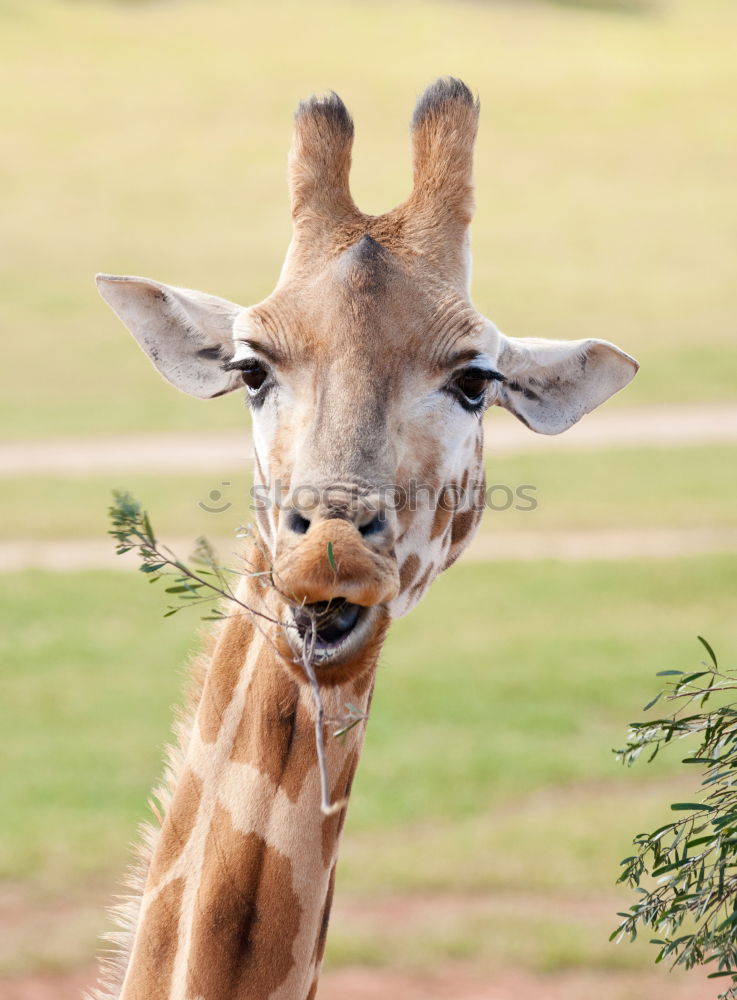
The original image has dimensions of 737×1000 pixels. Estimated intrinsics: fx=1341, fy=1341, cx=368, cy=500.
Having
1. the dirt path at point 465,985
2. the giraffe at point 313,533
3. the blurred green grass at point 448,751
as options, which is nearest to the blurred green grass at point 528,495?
the blurred green grass at point 448,751

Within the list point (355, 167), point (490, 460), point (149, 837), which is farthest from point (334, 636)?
point (355, 167)

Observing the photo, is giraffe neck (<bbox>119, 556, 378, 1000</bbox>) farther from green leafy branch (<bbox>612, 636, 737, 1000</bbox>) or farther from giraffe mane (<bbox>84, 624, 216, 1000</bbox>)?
green leafy branch (<bbox>612, 636, 737, 1000</bbox>)

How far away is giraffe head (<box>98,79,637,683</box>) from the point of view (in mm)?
3562

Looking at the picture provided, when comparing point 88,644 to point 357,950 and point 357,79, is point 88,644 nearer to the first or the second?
point 357,950

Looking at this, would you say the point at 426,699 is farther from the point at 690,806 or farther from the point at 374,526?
the point at 690,806

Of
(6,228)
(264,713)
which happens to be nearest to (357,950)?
(264,713)

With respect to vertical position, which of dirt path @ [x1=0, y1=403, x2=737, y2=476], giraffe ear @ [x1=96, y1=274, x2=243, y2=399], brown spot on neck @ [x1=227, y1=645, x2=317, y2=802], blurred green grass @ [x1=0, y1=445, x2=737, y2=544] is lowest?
brown spot on neck @ [x1=227, y1=645, x2=317, y2=802]

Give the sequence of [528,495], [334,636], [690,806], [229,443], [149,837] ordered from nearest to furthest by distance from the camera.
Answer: [690,806] → [334,636] → [149,837] → [528,495] → [229,443]

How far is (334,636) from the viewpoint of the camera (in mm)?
3535

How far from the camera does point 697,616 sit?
17.1 m

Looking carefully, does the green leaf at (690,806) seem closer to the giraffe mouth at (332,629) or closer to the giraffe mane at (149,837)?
the giraffe mouth at (332,629)

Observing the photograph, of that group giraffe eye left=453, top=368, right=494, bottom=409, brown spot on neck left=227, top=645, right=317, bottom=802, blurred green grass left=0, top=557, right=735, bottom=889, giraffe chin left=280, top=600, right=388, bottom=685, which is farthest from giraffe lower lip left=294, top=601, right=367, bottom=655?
blurred green grass left=0, top=557, right=735, bottom=889

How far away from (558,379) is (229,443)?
22.1 meters

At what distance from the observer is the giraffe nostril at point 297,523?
11.6 feet
